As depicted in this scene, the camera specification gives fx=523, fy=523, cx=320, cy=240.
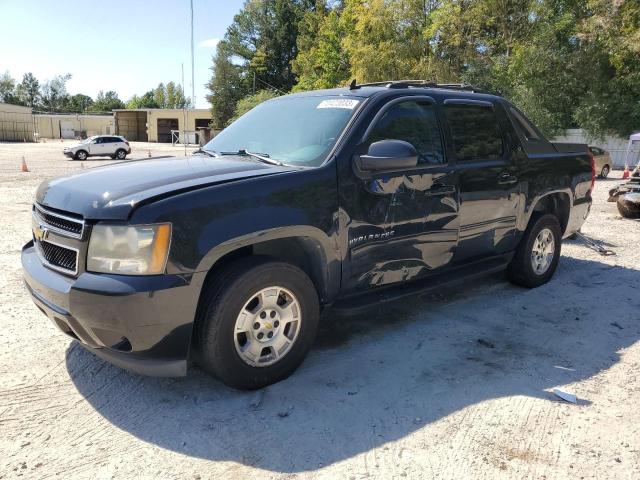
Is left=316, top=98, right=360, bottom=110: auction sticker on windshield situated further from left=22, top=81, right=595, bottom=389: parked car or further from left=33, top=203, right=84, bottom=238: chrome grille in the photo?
left=33, top=203, right=84, bottom=238: chrome grille

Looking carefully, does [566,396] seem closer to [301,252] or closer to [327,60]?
[301,252]

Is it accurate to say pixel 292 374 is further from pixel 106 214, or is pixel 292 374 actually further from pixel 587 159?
pixel 587 159

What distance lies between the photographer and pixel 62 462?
8.69 ft

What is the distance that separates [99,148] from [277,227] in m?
34.4

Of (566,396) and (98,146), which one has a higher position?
(566,396)

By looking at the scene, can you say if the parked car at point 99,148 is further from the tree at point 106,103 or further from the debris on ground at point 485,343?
the tree at point 106,103

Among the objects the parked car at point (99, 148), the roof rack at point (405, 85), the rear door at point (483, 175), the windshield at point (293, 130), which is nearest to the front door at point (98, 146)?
the parked car at point (99, 148)

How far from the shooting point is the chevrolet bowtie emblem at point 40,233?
325cm

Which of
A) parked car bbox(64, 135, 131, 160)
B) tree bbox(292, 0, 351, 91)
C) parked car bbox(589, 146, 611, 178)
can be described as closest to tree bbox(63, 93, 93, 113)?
tree bbox(292, 0, 351, 91)

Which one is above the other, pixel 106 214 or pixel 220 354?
pixel 106 214

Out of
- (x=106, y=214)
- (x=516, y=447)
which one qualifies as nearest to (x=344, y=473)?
(x=516, y=447)

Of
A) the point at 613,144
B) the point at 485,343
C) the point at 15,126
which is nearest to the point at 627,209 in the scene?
the point at 485,343

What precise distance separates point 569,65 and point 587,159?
27384 mm

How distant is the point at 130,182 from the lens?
3133 mm
